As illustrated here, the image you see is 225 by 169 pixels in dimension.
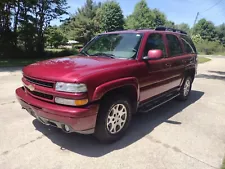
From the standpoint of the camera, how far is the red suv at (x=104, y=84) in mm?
2961

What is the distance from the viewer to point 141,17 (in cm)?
6688

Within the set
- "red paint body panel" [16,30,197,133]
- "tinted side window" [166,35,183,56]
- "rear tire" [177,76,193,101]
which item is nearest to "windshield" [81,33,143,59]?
"red paint body panel" [16,30,197,133]

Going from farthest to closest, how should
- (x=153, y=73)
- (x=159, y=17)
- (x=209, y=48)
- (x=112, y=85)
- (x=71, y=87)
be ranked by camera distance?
(x=159, y=17)
(x=209, y=48)
(x=153, y=73)
(x=112, y=85)
(x=71, y=87)

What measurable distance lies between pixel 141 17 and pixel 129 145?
67.4 meters

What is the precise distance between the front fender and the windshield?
53cm

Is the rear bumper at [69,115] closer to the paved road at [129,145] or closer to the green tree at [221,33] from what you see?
the paved road at [129,145]

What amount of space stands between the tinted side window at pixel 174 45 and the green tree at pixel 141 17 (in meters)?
60.9

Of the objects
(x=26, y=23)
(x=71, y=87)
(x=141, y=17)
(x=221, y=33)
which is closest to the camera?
(x=71, y=87)

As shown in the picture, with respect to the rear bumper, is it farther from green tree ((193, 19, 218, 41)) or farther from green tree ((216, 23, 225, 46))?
green tree ((216, 23, 225, 46))

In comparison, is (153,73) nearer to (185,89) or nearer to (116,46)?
(116,46)

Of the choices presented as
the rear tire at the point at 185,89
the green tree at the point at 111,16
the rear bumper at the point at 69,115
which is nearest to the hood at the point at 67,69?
the rear bumper at the point at 69,115

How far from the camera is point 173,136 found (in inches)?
156

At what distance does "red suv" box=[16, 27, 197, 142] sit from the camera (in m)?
2.96

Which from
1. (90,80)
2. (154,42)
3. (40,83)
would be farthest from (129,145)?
(154,42)
